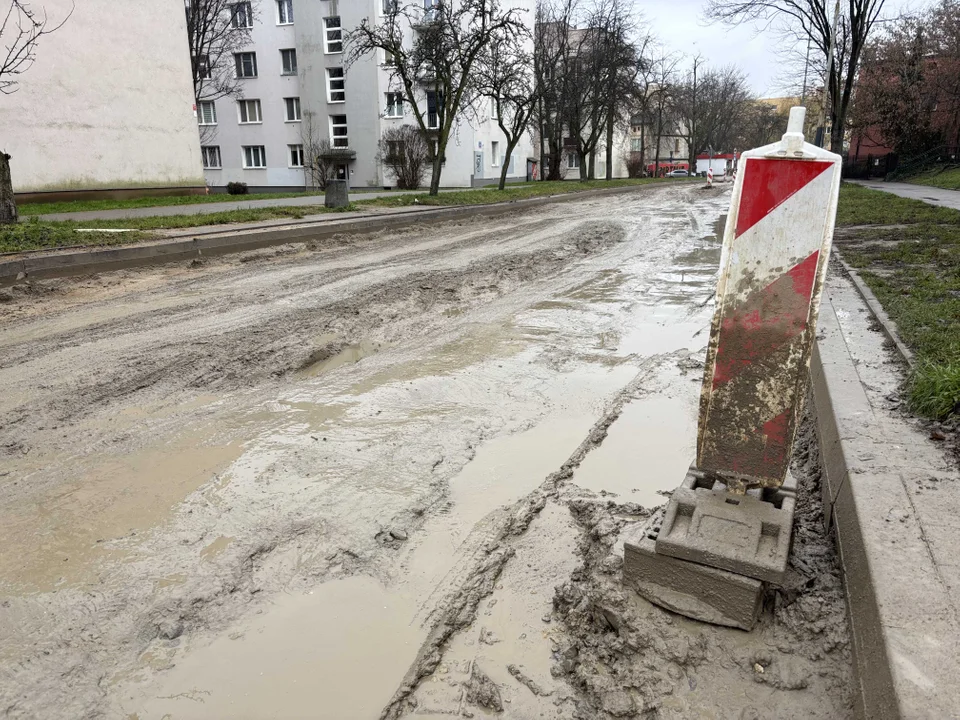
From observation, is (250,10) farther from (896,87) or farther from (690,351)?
(690,351)

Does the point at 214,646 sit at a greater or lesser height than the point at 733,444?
lesser

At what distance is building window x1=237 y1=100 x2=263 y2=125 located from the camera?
4131cm

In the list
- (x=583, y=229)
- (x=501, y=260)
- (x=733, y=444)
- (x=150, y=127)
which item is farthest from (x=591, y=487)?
(x=150, y=127)

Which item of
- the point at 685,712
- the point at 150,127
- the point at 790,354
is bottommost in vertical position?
the point at 685,712

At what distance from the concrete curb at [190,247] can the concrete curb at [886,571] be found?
8607mm

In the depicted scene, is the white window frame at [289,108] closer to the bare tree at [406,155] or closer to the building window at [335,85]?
the building window at [335,85]

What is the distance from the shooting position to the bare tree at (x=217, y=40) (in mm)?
35031

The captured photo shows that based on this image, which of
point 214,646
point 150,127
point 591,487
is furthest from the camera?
point 150,127

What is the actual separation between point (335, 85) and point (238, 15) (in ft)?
25.3

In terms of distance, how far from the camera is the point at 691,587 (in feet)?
7.85

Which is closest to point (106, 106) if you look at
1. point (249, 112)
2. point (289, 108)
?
point (289, 108)

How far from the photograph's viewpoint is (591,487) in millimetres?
3457

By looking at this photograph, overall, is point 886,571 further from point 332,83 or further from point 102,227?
point 332,83

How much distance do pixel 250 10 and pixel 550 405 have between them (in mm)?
42038
